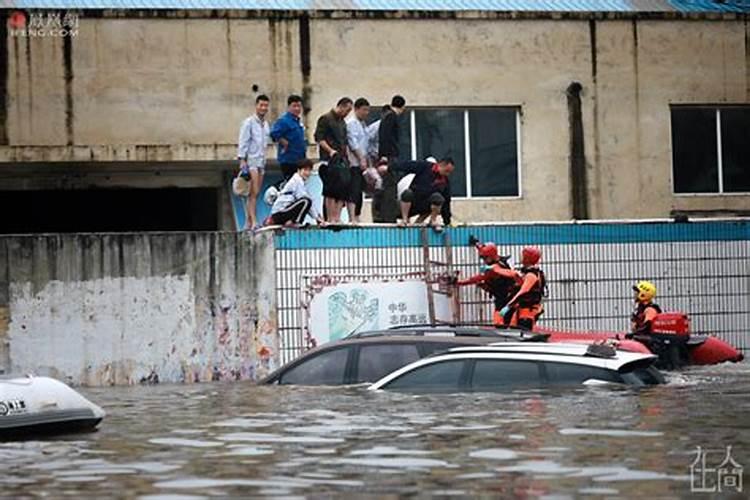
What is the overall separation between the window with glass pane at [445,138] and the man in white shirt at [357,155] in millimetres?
4760

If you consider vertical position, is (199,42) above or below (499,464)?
above

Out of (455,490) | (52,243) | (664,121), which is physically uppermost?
(664,121)

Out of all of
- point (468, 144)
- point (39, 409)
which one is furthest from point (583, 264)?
point (39, 409)

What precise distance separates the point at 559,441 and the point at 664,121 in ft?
57.1

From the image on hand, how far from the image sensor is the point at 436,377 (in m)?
17.0

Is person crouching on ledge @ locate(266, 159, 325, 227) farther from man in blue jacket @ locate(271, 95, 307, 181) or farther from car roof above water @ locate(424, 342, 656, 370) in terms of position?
car roof above water @ locate(424, 342, 656, 370)

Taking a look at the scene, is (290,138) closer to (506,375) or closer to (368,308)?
(368,308)

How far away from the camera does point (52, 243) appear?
22.7 metres

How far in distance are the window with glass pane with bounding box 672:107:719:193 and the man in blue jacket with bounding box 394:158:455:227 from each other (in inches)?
281

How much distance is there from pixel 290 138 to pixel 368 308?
255 cm

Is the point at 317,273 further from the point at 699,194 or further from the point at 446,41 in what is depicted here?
the point at 699,194

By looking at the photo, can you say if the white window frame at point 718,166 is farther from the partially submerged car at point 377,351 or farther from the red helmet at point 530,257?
the partially submerged car at point 377,351

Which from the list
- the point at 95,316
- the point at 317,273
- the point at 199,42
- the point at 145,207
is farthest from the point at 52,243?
the point at 145,207

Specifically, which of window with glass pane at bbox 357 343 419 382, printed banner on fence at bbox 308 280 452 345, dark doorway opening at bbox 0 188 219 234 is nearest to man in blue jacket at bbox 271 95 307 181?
printed banner on fence at bbox 308 280 452 345
